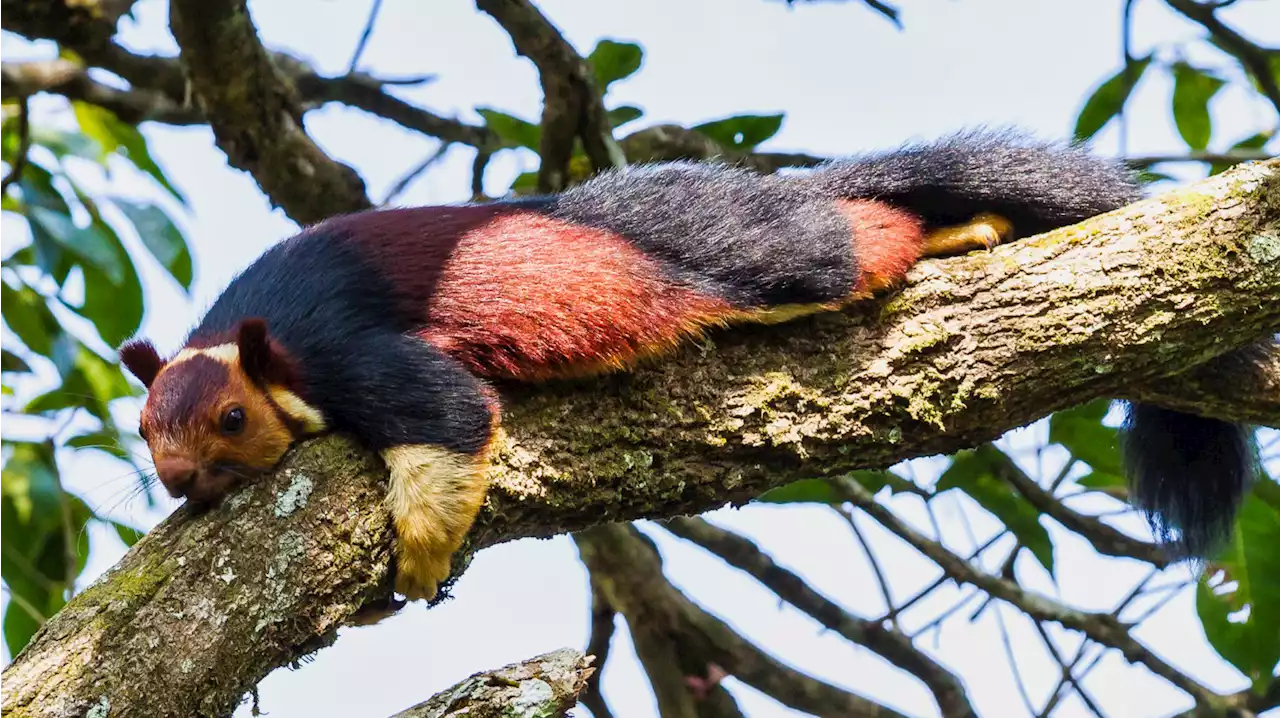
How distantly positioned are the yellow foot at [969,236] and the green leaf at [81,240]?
10.2 ft

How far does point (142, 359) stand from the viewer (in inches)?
141

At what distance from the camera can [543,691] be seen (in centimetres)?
262

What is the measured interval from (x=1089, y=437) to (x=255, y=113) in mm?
3445

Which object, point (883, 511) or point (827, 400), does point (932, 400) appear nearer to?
point (827, 400)

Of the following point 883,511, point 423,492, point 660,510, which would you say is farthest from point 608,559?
point 423,492

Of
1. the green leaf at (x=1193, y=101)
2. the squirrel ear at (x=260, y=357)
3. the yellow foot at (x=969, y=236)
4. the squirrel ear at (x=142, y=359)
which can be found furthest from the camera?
the green leaf at (x=1193, y=101)

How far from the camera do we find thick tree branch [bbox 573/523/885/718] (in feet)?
16.9

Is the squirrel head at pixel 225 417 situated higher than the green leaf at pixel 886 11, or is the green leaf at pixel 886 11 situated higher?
the green leaf at pixel 886 11

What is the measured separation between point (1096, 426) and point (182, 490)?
3.30 meters

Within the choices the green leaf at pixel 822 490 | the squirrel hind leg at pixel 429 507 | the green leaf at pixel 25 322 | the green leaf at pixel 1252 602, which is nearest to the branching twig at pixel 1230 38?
the green leaf at pixel 1252 602

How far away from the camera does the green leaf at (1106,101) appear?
5379 mm

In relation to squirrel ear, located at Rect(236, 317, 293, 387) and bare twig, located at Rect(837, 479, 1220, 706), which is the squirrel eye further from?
bare twig, located at Rect(837, 479, 1220, 706)

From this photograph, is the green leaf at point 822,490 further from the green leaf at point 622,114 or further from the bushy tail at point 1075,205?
the green leaf at point 622,114

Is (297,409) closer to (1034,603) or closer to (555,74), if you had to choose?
(555,74)
